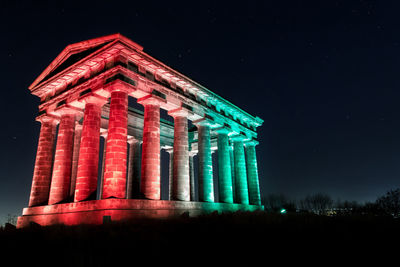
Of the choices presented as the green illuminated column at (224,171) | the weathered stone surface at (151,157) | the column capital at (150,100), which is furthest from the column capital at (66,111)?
the green illuminated column at (224,171)

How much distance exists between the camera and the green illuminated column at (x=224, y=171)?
113 feet

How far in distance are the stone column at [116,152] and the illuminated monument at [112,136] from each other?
0.08 meters

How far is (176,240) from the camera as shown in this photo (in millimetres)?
11500

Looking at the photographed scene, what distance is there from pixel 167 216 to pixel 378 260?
1815 centimetres

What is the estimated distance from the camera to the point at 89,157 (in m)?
23.8

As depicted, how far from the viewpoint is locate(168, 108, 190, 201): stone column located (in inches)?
1096

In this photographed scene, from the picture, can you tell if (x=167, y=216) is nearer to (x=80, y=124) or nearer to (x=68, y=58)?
(x=80, y=124)

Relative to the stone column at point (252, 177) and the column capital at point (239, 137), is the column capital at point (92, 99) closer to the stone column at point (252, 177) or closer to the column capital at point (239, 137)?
the column capital at point (239, 137)

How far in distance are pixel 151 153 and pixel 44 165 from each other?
42.3 ft

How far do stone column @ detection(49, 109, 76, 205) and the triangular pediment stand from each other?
569 centimetres

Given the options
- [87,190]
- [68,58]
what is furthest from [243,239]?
[68,58]

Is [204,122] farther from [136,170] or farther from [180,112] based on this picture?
→ [136,170]

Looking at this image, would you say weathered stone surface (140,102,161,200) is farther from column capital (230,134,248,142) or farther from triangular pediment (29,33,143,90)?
column capital (230,134,248,142)

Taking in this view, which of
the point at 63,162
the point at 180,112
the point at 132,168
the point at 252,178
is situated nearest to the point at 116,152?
the point at 63,162
